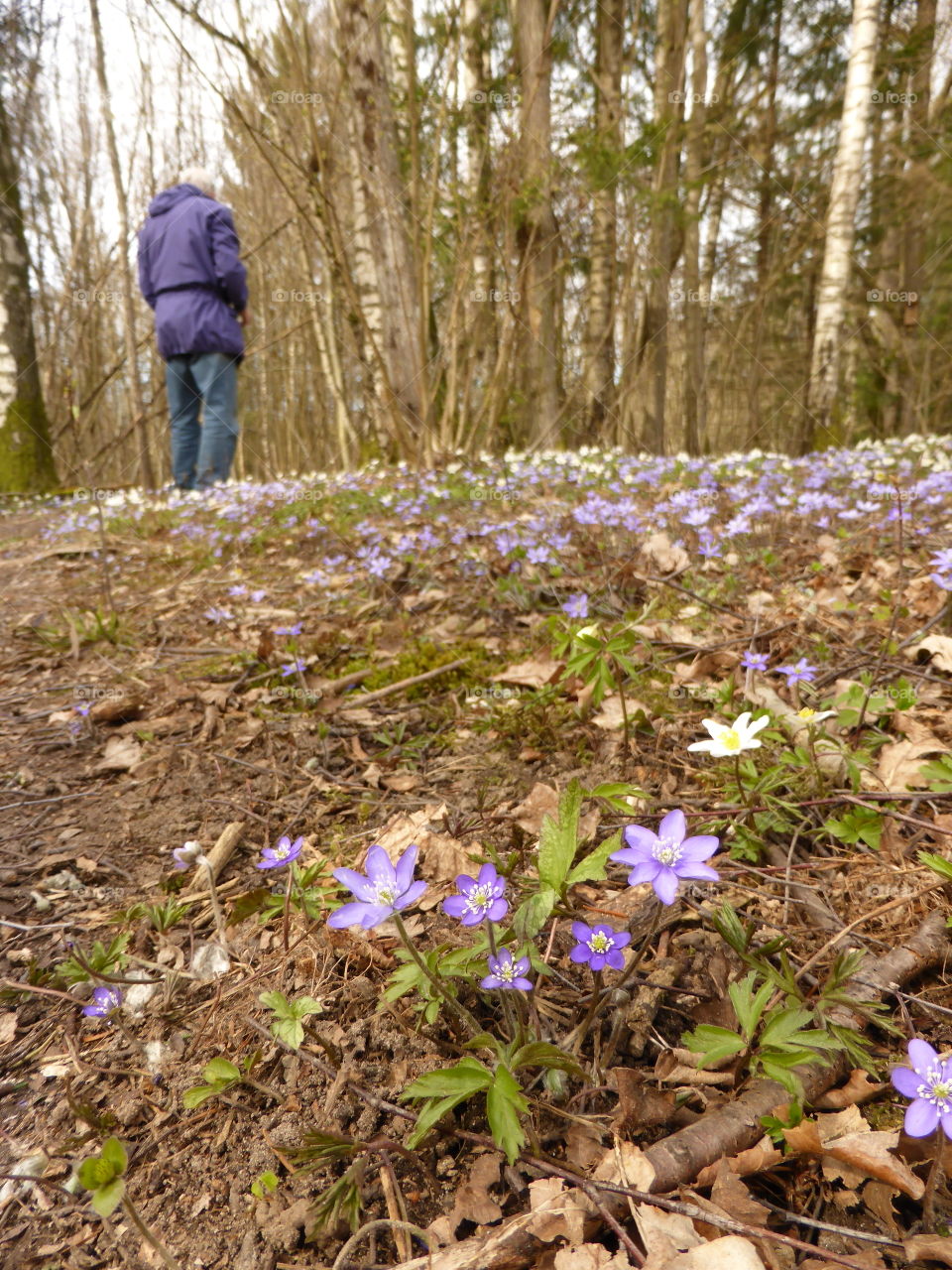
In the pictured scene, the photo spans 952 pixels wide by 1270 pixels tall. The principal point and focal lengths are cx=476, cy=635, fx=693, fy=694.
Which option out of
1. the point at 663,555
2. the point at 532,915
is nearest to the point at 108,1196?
the point at 532,915

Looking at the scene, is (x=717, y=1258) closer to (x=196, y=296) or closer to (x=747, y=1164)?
(x=747, y=1164)

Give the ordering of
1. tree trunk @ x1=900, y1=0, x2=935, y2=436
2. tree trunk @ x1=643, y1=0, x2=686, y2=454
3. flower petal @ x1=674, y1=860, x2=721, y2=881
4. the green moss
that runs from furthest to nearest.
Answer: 1. tree trunk @ x1=900, y1=0, x2=935, y2=436
2. tree trunk @ x1=643, y1=0, x2=686, y2=454
3. the green moss
4. flower petal @ x1=674, y1=860, x2=721, y2=881

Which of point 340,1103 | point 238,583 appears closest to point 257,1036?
point 340,1103

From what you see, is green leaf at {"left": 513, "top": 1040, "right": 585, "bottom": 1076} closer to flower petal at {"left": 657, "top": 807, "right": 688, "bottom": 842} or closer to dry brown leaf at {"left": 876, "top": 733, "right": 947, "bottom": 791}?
flower petal at {"left": 657, "top": 807, "right": 688, "bottom": 842}

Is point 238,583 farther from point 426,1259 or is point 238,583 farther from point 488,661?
point 426,1259

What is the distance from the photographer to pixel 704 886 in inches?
57.4

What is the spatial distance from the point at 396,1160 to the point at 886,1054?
77 cm

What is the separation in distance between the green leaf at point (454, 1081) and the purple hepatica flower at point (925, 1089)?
50cm

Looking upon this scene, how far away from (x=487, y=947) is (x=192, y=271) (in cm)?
741

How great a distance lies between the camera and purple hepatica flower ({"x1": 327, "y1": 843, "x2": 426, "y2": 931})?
0.95 metres

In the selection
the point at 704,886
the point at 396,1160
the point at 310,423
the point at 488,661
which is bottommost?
the point at 396,1160

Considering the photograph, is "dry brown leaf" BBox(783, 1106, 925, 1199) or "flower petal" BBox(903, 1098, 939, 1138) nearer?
"flower petal" BBox(903, 1098, 939, 1138)

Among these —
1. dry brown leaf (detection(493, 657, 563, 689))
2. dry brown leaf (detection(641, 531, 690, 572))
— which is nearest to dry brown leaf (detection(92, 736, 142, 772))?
dry brown leaf (detection(493, 657, 563, 689))

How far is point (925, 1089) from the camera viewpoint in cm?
82
